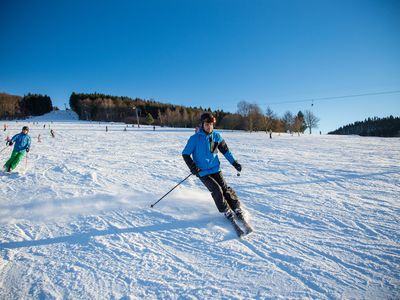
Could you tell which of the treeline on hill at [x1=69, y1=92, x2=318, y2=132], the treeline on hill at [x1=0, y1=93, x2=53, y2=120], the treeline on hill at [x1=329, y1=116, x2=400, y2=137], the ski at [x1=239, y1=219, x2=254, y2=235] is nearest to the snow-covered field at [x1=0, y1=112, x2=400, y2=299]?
the ski at [x1=239, y1=219, x2=254, y2=235]

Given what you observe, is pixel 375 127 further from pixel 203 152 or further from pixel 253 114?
pixel 203 152

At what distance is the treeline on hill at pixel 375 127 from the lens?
12416 centimetres

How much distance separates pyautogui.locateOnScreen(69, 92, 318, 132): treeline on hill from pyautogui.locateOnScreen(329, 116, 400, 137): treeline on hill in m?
67.3

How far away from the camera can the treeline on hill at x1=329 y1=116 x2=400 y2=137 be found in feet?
407

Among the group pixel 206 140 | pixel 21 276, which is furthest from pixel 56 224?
pixel 206 140

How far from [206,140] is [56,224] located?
302 cm

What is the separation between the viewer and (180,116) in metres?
94.2

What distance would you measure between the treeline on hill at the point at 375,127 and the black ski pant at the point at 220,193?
15027cm

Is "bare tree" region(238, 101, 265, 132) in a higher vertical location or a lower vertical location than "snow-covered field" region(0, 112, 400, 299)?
higher

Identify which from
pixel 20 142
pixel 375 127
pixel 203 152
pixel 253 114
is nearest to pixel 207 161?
pixel 203 152

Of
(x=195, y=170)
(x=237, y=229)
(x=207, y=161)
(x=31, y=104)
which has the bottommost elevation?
(x=237, y=229)

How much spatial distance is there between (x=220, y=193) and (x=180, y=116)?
92185 mm

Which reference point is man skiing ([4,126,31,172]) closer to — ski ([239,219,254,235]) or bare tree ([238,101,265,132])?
ski ([239,219,254,235])

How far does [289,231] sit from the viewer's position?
3439 mm
